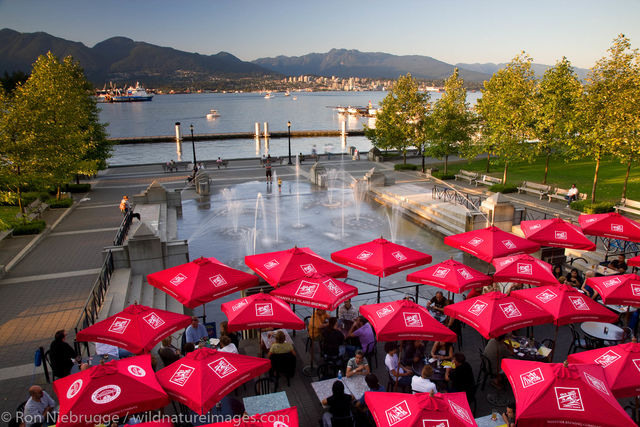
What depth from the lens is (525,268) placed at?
1185 cm

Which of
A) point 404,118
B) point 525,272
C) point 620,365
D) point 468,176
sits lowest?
point 468,176

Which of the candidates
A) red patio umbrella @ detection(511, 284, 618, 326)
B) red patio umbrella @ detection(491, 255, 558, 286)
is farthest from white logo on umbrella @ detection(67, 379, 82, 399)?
red patio umbrella @ detection(491, 255, 558, 286)

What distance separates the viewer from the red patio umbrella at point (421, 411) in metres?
5.76

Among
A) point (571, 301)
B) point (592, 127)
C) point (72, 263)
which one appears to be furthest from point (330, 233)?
point (592, 127)

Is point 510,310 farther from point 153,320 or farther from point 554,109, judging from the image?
point 554,109

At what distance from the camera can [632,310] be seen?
472 inches

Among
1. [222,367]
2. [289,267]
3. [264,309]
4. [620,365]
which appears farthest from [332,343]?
[620,365]

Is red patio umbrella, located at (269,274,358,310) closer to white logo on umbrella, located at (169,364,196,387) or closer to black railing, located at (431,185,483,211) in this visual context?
white logo on umbrella, located at (169,364,196,387)

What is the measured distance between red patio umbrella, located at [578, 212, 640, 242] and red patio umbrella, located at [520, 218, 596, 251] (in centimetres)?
97

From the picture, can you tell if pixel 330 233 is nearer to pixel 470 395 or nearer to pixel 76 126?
pixel 470 395

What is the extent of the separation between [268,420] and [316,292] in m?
4.53

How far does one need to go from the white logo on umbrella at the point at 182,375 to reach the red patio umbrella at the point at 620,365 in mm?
6963

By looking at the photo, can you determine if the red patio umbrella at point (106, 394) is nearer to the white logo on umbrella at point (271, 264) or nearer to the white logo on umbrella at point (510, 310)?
the white logo on umbrella at point (271, 264)

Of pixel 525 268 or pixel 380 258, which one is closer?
pixel 525 268
